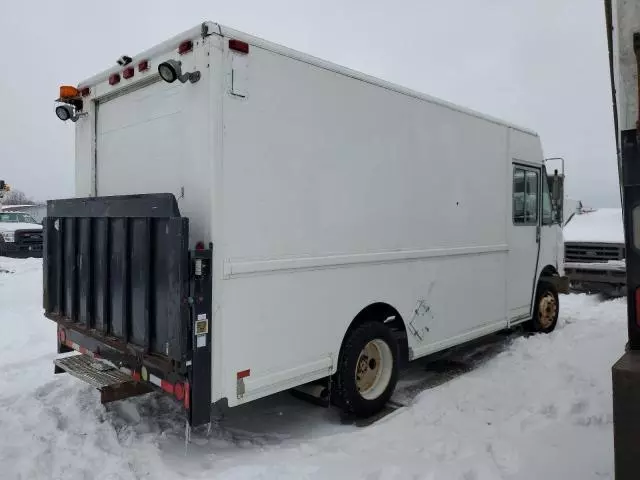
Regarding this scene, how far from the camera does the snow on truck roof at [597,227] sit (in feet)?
36.7

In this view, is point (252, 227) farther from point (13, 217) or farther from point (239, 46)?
point (13, 217)

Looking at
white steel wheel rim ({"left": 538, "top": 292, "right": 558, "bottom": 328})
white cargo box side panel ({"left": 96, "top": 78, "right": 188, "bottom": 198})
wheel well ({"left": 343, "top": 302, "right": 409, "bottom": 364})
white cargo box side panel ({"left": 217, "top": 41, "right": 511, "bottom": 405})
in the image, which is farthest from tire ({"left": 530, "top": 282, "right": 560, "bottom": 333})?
white cargo box side panel ({"left": 96, "top": 78, "right": 188, "bottom": 198})

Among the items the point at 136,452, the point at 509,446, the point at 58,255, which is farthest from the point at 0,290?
the point at 509,446

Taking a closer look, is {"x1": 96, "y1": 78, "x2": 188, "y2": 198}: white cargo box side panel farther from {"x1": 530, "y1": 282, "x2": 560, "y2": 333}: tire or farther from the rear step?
{"x1": 530, "y1": 282, "x2": 560, "y2": 333}: tire

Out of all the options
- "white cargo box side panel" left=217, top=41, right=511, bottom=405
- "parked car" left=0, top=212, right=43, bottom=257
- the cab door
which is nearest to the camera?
"white cargo box side panel" left=217, top=41, right=511, bottom=405

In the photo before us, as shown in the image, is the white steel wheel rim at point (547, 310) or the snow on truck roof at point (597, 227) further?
the snow on truck roof at point (597, 227)

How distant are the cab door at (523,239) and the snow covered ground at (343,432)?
1.12 meters

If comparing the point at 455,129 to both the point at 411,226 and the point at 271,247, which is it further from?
the point at 271,247

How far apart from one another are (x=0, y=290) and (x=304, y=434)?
31.7ft

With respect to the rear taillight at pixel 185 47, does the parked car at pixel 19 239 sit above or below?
below

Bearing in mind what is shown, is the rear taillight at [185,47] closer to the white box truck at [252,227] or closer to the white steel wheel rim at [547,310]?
the white box truck at [252,227]

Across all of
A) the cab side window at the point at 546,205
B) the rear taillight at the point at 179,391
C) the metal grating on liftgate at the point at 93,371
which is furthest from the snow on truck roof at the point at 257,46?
the cab side window at the point at 546,205

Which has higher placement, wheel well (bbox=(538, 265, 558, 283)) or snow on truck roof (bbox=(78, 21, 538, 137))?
snow on truck roof (bbox=(78, 21, 538, 137))

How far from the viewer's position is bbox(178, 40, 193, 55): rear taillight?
369 cm
